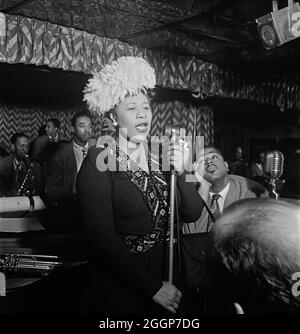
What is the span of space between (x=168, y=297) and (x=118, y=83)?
0.92 meters

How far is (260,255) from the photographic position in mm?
748

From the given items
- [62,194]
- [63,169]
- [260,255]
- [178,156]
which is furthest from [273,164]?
[63,169]

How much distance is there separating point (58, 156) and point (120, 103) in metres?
2.47

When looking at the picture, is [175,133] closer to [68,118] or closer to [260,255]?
[260,255]

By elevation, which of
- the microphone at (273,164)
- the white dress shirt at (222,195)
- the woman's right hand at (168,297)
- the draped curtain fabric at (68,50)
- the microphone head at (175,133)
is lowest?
the woman's right hand at (168,297)

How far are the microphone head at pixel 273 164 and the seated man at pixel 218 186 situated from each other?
0.90 meters

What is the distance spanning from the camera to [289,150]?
8367 millimetres

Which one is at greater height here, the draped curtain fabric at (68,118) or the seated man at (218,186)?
the draped curtain fabric at (68,118)

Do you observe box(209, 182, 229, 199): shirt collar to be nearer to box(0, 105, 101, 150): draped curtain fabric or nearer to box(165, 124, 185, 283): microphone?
box(165, 124, 185, 283): microphone

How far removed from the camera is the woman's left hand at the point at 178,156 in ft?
5.42

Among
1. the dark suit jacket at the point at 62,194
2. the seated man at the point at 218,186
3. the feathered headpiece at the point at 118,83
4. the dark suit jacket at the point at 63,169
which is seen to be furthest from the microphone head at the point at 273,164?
the dark suit jacket at the point at 63,169

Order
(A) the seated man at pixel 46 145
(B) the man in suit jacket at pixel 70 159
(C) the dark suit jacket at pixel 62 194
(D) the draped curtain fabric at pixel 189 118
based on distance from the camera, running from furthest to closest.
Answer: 1. (D) the draped curtain fabric at pixel 189 118
2. (A) the seated man at pixel 46 145
3. (B) the man in suit jacket at pixel 70 159
4. (C) the dark suit jacket at pixel 62 194

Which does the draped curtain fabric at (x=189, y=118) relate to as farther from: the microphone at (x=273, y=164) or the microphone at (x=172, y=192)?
the microphone at (x=172, y=192)

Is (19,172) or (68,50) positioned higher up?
(68,50)
